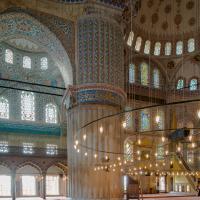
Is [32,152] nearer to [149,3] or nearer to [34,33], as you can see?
[34,33]

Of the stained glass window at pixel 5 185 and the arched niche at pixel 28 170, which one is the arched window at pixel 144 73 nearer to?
the arched niche at pixel 28 170

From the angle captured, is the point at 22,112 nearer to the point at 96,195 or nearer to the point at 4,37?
the point at 4,37

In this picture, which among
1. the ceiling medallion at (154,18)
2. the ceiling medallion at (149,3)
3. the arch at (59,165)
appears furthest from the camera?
the ceiling medallion at (154,18)

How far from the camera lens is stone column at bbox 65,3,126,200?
16.6 m

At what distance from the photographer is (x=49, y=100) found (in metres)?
25.0

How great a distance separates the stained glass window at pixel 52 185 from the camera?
25123 millimetres

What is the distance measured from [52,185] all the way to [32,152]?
3.62m

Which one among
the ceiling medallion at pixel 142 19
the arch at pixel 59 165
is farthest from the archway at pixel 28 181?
the ceiling medallion at pixel 142 19

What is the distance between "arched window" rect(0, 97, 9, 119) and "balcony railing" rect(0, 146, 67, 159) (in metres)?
2.23

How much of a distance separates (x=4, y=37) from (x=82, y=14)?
3.62 metres

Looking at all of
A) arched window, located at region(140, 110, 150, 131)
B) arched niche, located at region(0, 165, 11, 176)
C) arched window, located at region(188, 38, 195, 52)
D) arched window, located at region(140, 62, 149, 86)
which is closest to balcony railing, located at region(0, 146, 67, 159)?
arched niche, located at region(0, 165, 11, 176)

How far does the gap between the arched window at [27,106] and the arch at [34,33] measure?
589 cm

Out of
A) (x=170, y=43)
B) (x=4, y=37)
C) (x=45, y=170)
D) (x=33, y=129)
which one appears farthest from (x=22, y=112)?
(x=170, y=43)

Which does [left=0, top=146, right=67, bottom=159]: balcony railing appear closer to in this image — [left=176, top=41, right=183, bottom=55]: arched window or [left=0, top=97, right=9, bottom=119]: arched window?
[left=0, top=97, right=9, bottom=119]: arched window
